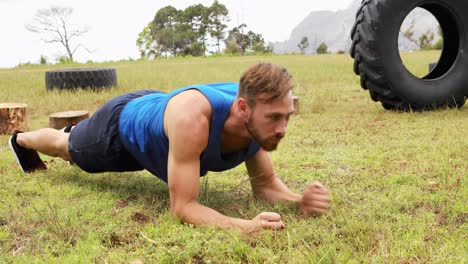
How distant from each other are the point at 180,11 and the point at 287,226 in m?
52.4

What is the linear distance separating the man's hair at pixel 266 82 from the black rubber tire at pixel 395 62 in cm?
357

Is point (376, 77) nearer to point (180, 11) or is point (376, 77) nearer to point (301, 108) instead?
point (301, 108)

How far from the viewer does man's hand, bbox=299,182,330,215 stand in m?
2.68

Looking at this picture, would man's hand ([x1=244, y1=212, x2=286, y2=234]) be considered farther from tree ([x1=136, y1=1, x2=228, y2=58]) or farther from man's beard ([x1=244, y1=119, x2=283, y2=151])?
tree ([x1=136, y1=1, x2=228, y2=58])

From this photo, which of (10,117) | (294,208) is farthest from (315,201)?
(10,117)

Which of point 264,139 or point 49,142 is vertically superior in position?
point 264,139

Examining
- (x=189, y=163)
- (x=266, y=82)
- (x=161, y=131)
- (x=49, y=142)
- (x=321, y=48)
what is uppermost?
(x=266, y=82)

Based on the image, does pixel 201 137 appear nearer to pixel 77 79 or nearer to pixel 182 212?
pixel 182 212

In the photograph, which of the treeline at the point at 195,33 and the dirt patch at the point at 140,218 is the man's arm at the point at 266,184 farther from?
the treeline at the point at 195,33

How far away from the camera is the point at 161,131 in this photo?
2811 mm

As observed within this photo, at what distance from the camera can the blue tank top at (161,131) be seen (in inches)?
104

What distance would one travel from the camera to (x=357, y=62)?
5891mm

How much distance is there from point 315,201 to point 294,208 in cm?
21

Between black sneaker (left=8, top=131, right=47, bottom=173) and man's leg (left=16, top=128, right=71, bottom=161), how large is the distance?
75 millimetres
